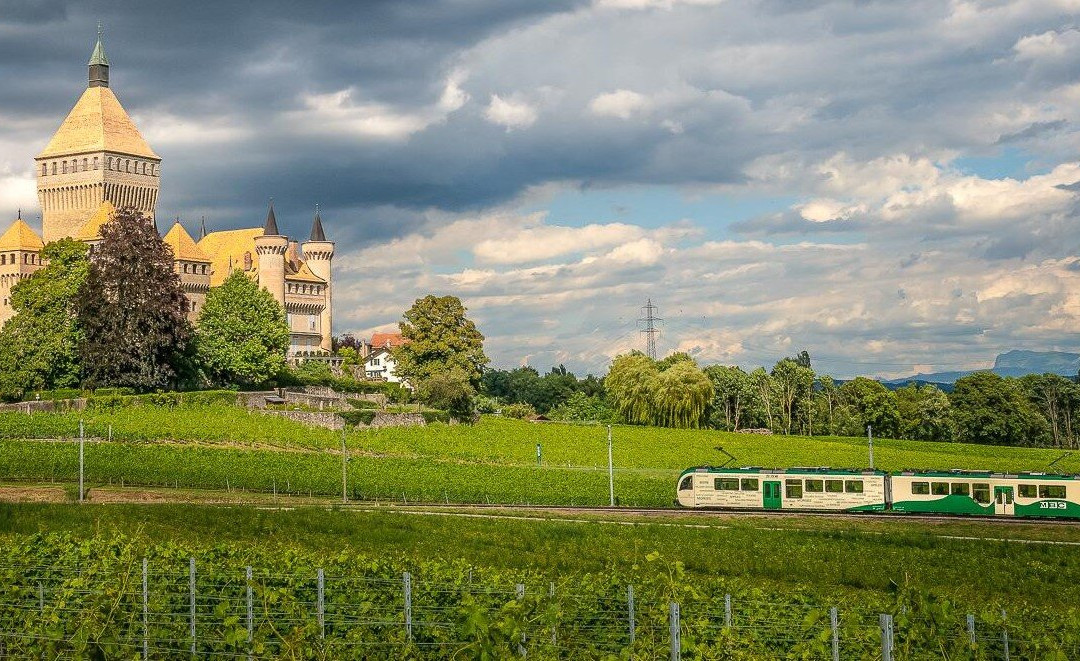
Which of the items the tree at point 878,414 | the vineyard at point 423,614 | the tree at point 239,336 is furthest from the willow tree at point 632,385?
the vineyard at point 423,614

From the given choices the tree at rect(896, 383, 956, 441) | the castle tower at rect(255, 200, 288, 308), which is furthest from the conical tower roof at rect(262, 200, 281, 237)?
the tree at rect(896, 383, 956, 441)

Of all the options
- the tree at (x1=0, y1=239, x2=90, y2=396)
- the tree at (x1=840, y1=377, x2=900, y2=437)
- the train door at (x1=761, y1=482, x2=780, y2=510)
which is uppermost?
the tree at (x1=0, y1=239, x2=90, y2=396)

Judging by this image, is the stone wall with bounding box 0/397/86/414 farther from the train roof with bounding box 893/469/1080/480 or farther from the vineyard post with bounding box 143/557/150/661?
the vineyard post with bounding box 143/557/150/661

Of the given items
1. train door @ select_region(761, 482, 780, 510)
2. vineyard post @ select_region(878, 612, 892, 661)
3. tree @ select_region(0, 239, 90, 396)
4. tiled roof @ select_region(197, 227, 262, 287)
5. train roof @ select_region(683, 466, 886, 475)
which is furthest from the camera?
tiled roof @ select_region(197, 227, 262, 287)

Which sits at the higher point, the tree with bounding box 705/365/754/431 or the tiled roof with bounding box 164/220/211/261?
the tiled roof with bounding box 164/220/211/261

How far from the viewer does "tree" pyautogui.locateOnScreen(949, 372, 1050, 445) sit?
430ft

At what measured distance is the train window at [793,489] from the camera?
56438 millimetres

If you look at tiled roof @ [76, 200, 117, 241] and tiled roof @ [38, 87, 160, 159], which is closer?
tiled roof @ [76, 200, 117, 241]

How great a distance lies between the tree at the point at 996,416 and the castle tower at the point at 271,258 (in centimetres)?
7700

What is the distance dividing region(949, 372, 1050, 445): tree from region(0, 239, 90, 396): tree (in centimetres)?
9057

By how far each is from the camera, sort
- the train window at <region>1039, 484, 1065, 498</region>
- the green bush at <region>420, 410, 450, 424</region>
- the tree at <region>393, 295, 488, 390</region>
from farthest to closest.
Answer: the tree at <region>393, 295, 488, 390</region> → the green bush at <region>420, 410, 450, 424</region> → the train window at <region>1039, 484, 1065, 498</region>

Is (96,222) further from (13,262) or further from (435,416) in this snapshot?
(435,416)

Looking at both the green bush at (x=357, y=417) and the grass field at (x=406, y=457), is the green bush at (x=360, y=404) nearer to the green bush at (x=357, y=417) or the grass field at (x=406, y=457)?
the grass field at (x=406, y=457)

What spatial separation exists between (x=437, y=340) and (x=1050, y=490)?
69.6 metres
